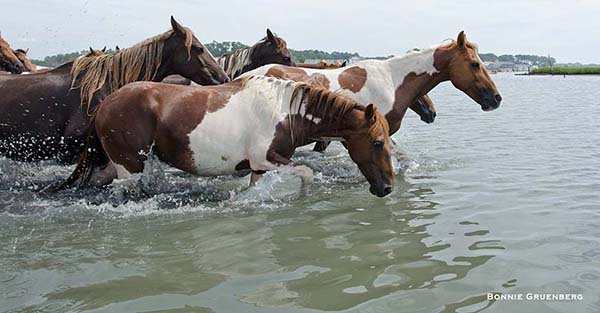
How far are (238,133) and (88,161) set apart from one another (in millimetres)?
1803

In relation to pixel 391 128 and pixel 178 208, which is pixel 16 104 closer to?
pixel 178 208

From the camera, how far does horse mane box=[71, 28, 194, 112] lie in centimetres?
627

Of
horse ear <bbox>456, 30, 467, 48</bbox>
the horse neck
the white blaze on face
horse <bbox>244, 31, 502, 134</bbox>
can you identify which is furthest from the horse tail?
horse ear <bbox>456, 30, 467, 48</bbox>

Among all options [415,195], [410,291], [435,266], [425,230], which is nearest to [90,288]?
[410,291]

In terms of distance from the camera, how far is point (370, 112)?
5.40 metres

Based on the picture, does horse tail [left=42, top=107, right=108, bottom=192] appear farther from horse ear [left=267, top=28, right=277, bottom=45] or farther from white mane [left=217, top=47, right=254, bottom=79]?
horse ear [left=267, top=28, right=277, bottom=45]

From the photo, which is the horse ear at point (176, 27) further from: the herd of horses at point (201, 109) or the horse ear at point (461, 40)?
the horse ear at point (461, 40)

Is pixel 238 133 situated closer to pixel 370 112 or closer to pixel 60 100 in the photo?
pixel 370 112

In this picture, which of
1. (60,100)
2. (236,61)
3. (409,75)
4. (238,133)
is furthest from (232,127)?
(236,61)

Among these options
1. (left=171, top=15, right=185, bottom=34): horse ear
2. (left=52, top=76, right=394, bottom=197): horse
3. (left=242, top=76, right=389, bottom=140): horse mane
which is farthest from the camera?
(left=171, top=15, right=185, bottom=34): horse ear

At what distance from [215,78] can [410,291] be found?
451 centimetres

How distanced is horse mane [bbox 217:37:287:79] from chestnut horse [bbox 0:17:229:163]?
2928 mm

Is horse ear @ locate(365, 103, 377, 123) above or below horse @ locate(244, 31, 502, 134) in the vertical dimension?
below

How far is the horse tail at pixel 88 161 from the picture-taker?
590 cm
